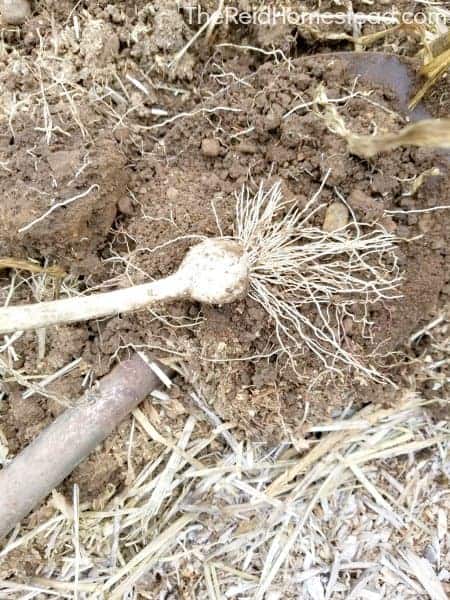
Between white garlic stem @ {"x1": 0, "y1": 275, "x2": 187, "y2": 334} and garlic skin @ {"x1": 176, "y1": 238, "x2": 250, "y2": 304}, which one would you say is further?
garlic skin @ {"x1": 176, "y1": 238, "x2": 250, "y2": 304}

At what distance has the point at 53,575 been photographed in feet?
4.82

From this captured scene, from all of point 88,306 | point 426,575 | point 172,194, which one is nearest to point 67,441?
point 88,306

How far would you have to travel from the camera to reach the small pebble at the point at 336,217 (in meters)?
1.30

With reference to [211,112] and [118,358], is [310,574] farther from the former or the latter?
[211,112]

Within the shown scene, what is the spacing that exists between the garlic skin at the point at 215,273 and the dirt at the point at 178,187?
0.08 meters

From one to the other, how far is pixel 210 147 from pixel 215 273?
1.06ft

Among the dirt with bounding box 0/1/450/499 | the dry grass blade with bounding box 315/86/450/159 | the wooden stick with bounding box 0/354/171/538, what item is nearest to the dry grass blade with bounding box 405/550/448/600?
the dirt with bounding box 0/1/450/499

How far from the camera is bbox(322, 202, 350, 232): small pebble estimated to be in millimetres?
1299

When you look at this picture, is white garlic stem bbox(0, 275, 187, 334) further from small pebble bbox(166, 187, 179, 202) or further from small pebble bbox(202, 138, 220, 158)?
small pebble bbox(202, 138, 220, 158)

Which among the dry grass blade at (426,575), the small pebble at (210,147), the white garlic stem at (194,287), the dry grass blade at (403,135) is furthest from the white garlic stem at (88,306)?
the dry grass blade at (426,575)

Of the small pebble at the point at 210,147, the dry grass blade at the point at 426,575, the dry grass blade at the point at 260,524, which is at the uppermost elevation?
the small pebble at the point at 210,147

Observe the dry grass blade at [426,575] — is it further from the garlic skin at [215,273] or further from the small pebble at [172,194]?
the small pebble at [172,194]

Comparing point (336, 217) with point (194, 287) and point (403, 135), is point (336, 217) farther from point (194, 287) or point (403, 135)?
point (403, 135)

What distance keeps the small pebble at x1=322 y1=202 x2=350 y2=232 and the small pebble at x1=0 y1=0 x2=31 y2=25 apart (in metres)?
0.92
